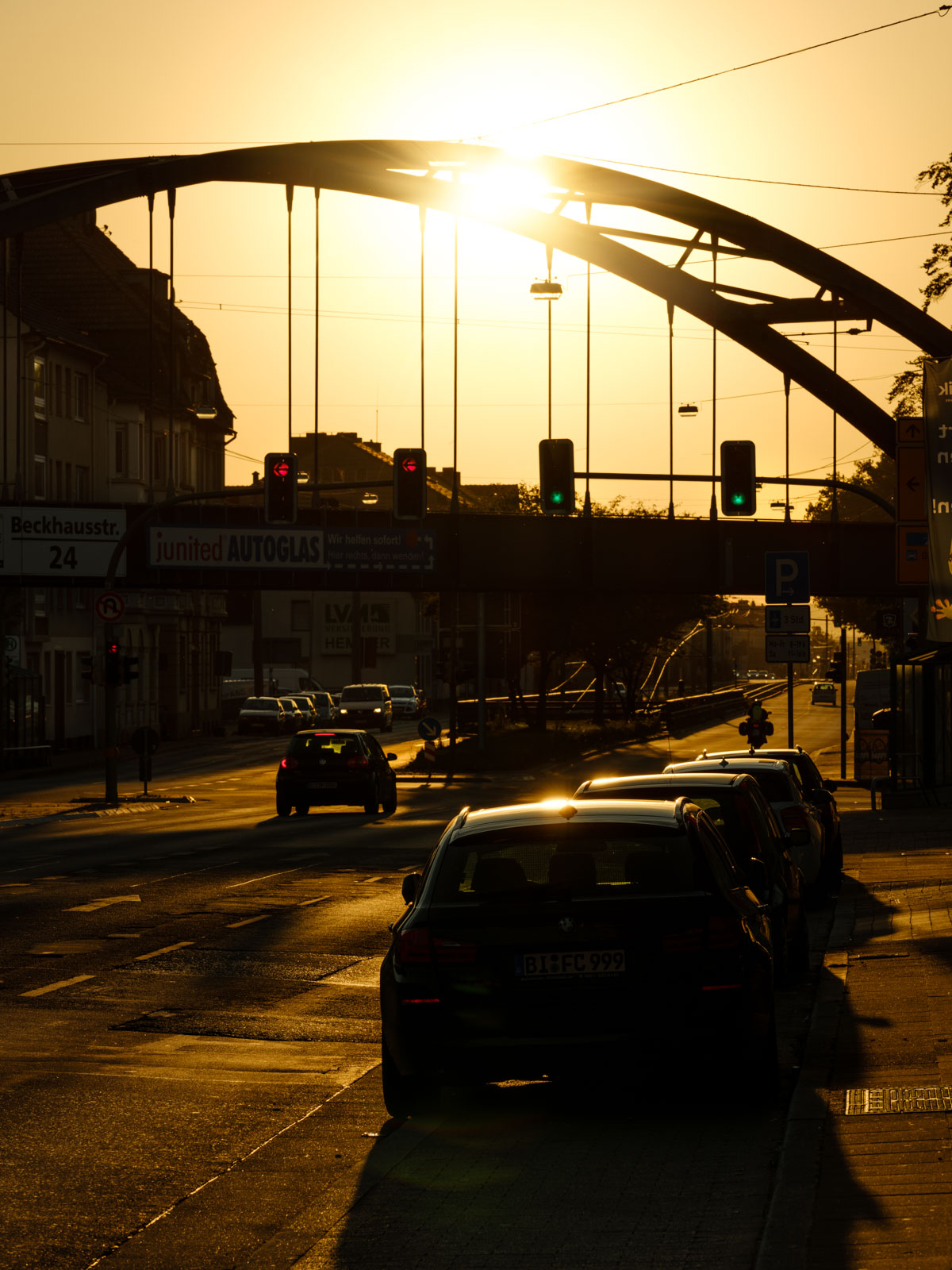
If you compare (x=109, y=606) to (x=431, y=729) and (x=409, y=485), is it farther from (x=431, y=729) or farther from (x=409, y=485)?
(x=431, y=729)

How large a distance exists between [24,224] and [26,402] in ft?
95.1

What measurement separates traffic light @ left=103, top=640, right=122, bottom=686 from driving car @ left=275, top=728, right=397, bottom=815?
5432 mm

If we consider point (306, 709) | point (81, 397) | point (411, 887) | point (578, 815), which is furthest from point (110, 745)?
point (306, 709)

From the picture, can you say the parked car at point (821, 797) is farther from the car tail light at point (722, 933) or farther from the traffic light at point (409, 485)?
the traffic light at point (409, 485)

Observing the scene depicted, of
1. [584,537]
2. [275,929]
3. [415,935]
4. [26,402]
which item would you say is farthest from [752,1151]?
[26,402]

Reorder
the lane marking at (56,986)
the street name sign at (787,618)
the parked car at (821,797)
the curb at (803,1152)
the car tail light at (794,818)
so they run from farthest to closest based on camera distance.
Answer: the street name sign at (787,618)
the parked car at (821,797)
the car tail light at (794,818)
the lane marking at (56,986)
the curb at (803,1152)

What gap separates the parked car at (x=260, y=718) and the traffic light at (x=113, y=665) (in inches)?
1488

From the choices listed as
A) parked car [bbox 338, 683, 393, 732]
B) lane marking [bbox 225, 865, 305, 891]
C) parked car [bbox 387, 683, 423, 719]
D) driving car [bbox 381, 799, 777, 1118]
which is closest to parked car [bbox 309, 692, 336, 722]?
parked car [bbox 338, 683, 393, 732]

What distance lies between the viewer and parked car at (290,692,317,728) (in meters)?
80.1

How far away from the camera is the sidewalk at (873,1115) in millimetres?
5723

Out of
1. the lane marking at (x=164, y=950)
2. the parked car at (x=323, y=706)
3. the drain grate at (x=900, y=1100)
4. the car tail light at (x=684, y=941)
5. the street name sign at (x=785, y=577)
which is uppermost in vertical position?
the street name sign at (x=785, y=577)

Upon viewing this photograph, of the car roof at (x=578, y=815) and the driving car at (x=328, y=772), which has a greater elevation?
the car roof at (x=578, y=815)

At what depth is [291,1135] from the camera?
7965 millimetres

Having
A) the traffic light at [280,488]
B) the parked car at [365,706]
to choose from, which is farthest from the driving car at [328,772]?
the parked car at [365,706]
